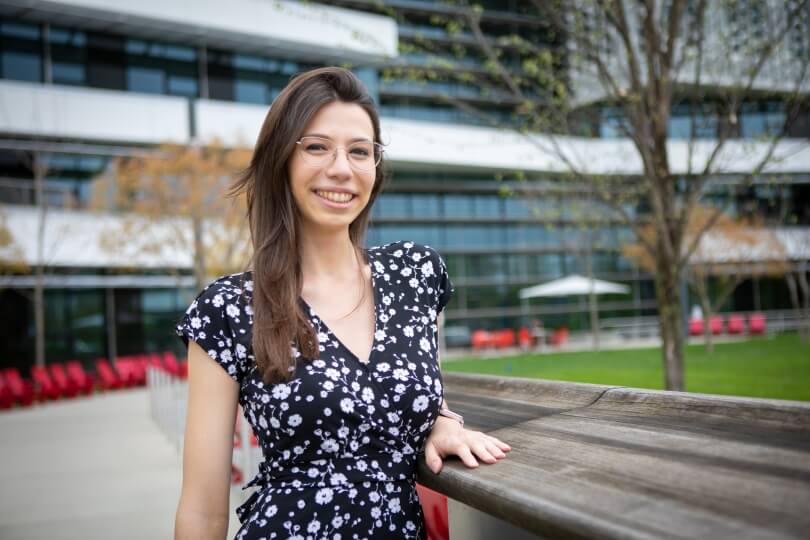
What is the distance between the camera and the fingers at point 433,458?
1.82 meters

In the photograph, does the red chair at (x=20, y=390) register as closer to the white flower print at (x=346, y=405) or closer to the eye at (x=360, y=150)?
the eye at (x=360, y=150)

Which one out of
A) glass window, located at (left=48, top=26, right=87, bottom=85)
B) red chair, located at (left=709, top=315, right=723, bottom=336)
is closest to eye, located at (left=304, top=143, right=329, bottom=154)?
glass window, located at (left=48, top=26, right=87, bottom=85)

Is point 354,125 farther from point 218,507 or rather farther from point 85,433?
point 85,433

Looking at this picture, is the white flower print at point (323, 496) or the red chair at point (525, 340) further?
the red chair at point (525, 340)

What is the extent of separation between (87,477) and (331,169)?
8082 mm

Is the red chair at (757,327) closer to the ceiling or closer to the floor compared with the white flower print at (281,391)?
closer to the floor

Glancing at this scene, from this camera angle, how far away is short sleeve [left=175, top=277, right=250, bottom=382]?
1967 millimetres

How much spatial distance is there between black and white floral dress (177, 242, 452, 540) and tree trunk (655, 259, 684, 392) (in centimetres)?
522

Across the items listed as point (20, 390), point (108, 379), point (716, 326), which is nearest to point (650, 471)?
point (20, 390)

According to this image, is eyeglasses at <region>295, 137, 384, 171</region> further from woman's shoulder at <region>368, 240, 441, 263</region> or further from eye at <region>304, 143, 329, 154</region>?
woman's shoulder at <region>368, 240, 441, 263</region>

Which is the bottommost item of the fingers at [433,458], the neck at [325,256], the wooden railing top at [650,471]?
the fingers at [433,458]

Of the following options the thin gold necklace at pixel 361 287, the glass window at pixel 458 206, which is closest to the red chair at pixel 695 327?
the glass window at pixel 458 206

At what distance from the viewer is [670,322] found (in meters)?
6.71

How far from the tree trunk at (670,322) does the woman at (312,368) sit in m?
5.06
